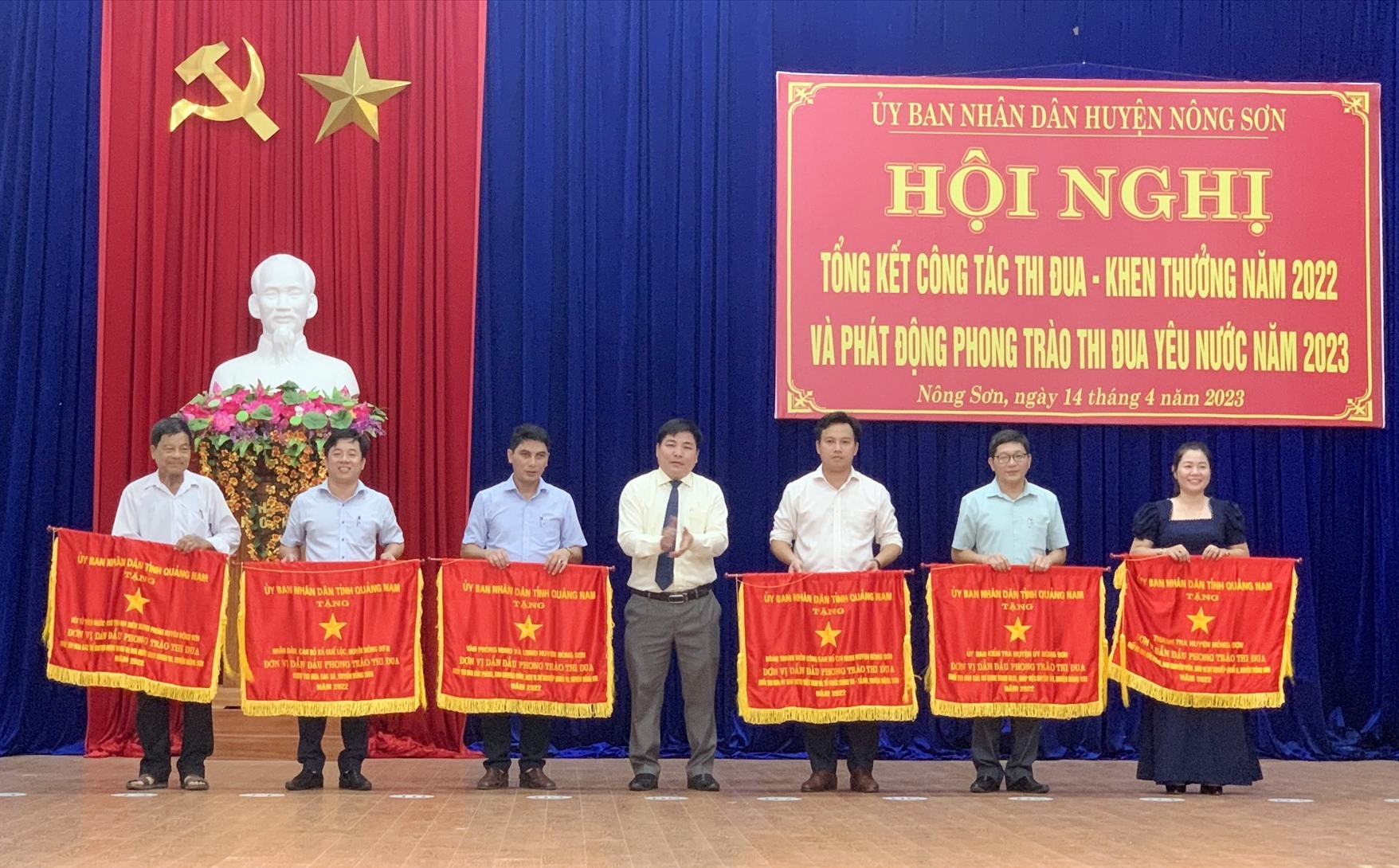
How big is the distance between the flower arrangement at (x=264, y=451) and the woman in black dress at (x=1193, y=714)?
3.14m

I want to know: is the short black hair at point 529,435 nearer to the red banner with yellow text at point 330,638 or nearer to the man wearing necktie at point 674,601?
the man wearing necktie at point 674,601

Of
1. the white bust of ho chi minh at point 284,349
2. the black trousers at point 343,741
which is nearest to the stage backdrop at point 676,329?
the white bust of ho chi minh at point 284,349

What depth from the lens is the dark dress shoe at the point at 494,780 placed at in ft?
19.1

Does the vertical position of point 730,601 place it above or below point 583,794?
above

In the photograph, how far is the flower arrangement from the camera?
6500 mm

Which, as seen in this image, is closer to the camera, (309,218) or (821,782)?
(821,782)

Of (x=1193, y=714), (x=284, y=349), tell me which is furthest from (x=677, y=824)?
(x=284, y=349)

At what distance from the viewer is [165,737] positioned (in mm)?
5672

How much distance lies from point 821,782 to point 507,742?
44.5 inches

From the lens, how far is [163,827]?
462 cm

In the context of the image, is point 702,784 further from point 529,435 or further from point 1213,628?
point 1213,628

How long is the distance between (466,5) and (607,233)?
118cm

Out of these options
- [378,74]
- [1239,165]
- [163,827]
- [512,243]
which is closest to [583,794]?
[163,827]

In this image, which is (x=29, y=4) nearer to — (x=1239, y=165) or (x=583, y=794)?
(x=583, y=794)
